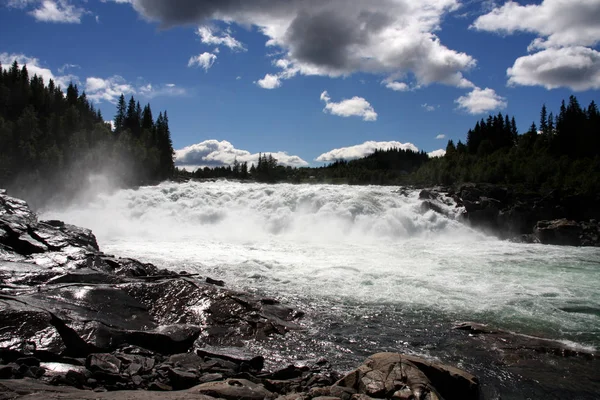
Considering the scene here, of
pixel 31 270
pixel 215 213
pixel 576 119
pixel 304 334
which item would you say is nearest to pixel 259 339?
pixel 304 334

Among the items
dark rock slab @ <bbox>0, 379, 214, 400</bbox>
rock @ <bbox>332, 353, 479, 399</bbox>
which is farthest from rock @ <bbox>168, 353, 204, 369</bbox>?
rock @ <bbox>332, 353, 479, 399</bbox>

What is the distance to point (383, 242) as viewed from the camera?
26484mm

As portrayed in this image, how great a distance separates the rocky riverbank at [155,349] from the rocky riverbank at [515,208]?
2676 centimetres

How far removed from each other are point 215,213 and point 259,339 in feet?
85.9

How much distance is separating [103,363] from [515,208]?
3472cm

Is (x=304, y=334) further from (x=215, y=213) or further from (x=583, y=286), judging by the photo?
(x=215, y=213)

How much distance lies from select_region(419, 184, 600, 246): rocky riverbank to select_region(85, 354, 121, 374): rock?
98.2ft

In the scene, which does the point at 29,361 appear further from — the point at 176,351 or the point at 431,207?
the point at 431,207

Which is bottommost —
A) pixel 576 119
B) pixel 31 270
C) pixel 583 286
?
pixel 583 286

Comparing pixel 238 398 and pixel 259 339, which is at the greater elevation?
pixel 238 398

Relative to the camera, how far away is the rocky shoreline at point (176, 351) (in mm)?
4961

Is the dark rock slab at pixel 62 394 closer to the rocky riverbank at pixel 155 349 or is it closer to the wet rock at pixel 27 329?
the rocky riverbank at pixel 155 349

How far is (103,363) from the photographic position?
5684 millimetres

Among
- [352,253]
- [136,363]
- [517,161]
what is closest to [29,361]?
[136,363]
